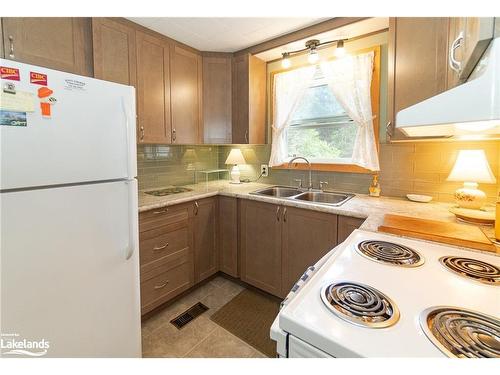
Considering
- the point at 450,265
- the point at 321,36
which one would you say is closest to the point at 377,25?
the point at 321,36

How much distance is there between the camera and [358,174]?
2.19m

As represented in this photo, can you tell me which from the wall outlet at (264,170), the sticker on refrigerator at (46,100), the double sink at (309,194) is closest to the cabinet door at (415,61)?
the double sink at (309,194)

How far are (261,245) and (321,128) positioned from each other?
132cm

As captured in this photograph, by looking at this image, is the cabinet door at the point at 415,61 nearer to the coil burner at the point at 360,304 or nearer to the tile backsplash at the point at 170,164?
the coil burner at the point at 360,304

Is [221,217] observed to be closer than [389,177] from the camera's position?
No

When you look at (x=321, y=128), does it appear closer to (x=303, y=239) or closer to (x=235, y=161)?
(x=235, y=161)

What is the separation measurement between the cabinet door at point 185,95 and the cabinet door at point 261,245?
0.89m

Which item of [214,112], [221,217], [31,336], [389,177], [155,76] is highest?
[155,76]

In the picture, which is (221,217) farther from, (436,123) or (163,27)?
(436,123)

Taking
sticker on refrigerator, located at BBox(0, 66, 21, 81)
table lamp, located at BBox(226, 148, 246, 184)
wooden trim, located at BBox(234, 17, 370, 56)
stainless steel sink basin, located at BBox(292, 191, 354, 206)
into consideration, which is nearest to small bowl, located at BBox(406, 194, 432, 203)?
stainless steel sink basin, located at BBox(292, 191, 354, 206)

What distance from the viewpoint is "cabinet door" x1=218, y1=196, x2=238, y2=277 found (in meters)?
2.28

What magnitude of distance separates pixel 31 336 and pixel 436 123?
165 cm

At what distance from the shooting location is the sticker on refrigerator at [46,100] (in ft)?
3.24
